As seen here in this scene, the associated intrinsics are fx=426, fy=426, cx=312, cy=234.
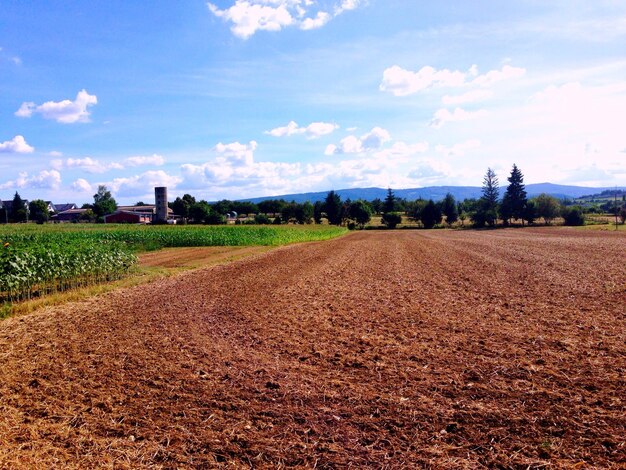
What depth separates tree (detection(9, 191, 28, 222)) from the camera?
12543cm

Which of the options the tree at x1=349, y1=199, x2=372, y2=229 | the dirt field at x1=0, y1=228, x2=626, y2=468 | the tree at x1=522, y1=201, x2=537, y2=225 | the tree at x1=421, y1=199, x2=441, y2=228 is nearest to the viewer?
the dirt field at x1=0, y1=228, x2=626, y2=468

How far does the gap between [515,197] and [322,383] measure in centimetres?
10010

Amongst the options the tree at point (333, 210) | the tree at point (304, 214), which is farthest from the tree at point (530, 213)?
the tree at point (304, 214)

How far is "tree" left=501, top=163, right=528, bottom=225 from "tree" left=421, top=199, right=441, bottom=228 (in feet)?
54.8

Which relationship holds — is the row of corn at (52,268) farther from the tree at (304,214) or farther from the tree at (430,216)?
the tree at (304,214)

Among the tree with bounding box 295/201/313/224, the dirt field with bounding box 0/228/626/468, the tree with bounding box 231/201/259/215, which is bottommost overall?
the dirt field with bounding box 0/228/626/468

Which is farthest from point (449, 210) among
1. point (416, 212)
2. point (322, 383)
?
point (322, 383)

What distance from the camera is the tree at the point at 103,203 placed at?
142 metres

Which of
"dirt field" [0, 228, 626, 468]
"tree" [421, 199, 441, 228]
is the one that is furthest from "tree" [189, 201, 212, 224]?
"dirt field" [0, 228, 626, 468]

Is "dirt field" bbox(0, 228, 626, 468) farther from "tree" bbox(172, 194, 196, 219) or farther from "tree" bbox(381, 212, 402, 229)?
"tree" bbox(172, 194, 196, 219)

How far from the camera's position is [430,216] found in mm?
107812

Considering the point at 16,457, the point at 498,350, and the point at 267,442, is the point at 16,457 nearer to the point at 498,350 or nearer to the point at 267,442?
the point at 267,442

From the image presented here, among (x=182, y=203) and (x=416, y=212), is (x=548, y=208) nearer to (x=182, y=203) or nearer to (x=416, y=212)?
(x=416, y=212)

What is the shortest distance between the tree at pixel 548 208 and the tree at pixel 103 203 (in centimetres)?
12641
